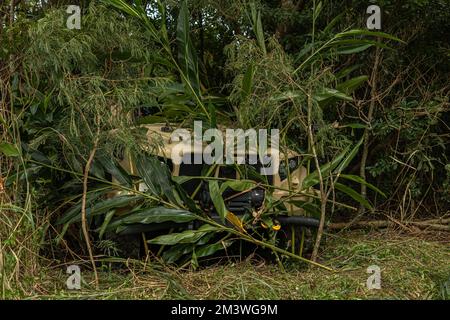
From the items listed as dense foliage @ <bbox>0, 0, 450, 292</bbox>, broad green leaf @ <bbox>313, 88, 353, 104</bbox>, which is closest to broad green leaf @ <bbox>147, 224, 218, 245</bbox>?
dense foliage @ <bbox>0, 0, 450, 292</bbox>

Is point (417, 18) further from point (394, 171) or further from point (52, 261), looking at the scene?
point (52, 261)

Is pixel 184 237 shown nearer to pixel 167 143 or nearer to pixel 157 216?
pixel 157 216

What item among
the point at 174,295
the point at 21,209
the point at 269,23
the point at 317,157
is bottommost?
the point at 174,295

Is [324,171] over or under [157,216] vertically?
over

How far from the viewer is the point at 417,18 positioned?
7.20 metres

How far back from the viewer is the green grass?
4707mm

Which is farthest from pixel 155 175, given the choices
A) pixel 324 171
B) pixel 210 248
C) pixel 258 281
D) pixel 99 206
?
pixel 324 171

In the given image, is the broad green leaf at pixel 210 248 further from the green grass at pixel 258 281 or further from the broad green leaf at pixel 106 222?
the broad green leaf at pixel 106 222

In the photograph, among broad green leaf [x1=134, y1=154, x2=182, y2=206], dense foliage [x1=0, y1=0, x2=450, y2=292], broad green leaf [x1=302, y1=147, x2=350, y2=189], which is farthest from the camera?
broad green leaf [x1=302, y1=147, x2=350, y2=189]

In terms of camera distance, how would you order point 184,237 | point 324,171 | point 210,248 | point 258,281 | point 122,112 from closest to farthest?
point 258,281 → point 122,112 → point 184,237 → point 210,248 → point 324,171

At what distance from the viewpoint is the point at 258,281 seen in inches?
192

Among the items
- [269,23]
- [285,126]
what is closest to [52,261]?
[285,126]

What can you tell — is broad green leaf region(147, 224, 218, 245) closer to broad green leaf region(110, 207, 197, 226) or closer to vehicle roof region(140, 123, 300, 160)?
broad green leaf region(110, 207, 197, 226)
